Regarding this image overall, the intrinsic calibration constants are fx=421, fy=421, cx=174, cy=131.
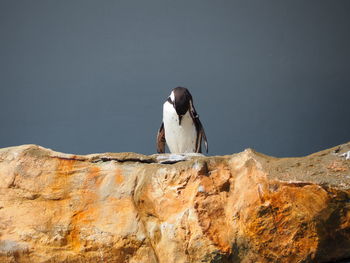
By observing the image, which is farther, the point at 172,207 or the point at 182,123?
the point at 182,123

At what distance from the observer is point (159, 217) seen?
2619 mm

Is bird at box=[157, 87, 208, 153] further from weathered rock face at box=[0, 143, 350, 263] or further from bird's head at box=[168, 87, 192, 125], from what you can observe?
weathered rock face at box=[0, 143, 350, 263]

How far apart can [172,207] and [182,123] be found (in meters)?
2.39

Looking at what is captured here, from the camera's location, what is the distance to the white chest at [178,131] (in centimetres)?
488

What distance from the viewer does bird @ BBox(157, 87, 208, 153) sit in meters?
4.78

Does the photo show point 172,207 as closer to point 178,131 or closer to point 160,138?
point 178,131

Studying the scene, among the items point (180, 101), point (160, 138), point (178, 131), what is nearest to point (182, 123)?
point (178, 131)

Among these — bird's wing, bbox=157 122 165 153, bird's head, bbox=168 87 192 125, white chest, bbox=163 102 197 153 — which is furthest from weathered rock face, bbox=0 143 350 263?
bird's wing, bbox=157 122 165 153

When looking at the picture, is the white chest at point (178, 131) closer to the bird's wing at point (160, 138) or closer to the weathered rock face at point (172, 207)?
the bird's wing at point (160, 138)

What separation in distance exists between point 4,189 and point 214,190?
4.66ft

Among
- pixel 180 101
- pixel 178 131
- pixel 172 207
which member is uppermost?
pixel 180 101

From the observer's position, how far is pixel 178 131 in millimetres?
4941

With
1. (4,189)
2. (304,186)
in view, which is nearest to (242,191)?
(304,186)

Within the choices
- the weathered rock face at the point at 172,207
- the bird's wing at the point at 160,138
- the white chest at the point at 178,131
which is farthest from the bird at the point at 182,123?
the weathered rock face at the point at 172,207
